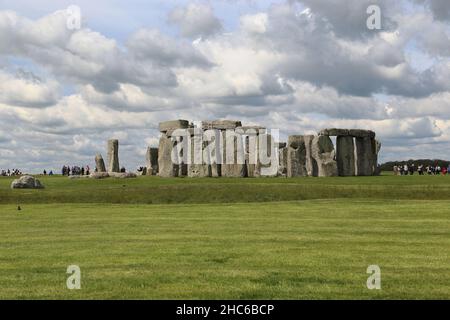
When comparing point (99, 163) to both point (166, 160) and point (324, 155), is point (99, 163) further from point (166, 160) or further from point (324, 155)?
point (324, 155)

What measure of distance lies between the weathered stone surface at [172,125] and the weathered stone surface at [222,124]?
157cm

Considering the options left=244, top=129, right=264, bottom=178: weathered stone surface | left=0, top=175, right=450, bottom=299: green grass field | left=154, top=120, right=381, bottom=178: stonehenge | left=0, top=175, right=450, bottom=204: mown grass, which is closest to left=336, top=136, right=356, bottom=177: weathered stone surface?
left=154, top=120, right=381, bottom=178: stonehenge

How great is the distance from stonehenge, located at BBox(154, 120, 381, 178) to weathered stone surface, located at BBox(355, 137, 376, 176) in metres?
0.09

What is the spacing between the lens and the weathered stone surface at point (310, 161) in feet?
158

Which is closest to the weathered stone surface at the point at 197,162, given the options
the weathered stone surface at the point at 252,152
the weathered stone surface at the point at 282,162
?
the weathered stone surface at the point at 252,152

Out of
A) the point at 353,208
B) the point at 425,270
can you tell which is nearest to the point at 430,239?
the point at 425,270

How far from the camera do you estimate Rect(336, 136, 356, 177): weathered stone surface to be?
4959 centimetres

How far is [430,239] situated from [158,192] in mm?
18621

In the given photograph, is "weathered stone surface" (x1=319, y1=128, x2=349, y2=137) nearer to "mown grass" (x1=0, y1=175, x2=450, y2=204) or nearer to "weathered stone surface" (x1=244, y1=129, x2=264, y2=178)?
"weathered stone surface" (x1=244, y1=129, x2=264, y2=178)

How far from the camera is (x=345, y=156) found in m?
49.8

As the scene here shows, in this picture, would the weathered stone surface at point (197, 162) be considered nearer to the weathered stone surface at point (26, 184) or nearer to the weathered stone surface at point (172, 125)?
the weathered stone surface at point (172, 125)

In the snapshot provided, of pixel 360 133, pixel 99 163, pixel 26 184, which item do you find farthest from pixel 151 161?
pixel 26 184
